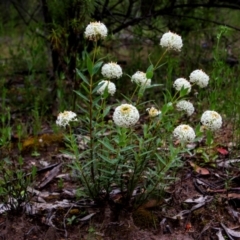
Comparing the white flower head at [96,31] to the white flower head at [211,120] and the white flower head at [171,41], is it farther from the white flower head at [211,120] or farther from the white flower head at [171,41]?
the white flower head at [211,120]

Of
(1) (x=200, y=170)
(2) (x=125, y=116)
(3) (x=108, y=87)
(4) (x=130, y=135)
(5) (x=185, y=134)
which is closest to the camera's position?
(2) (x=125, y=116)

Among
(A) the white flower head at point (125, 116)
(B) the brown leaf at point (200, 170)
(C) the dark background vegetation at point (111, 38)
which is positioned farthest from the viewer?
(C) the dark background vegetation at point (111, 38)

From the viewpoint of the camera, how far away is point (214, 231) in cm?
281

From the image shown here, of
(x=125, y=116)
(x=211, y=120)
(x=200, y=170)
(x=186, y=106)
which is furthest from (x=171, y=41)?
(x=200, y=170)

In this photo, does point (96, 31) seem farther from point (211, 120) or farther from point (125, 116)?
point (211, 120)

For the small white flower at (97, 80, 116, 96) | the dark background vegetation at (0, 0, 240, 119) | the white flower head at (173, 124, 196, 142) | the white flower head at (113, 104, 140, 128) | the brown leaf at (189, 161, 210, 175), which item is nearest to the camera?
the white flower head at (113, 104, 140, 128)

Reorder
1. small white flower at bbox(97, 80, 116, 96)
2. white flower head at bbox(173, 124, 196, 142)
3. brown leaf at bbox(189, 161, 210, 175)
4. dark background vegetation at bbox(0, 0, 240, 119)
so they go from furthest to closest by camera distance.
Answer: dark background vegetation at bbox(0, 0, 240, 119)
brown leaf at bbox(189, 161, 210, 175)
small white flower at bbox(97, 80, 116, 96)
white flower head at bbox(173, 124, 196, 142)

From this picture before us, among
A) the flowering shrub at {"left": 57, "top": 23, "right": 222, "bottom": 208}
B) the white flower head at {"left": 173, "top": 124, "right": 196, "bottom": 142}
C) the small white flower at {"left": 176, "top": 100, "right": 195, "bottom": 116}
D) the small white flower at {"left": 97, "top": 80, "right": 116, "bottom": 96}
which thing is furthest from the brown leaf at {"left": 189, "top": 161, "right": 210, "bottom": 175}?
the small white flower at {"left": 97, "top": 80, "right": 116, "bottom": 96}

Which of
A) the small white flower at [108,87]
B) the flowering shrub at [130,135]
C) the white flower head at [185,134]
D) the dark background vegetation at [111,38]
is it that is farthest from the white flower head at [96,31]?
the dark background vegetation at [111,38]

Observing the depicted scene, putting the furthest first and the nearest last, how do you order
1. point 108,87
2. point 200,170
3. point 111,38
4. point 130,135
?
point 111,38 < point 200,170 < point 130,135 < point 108,87

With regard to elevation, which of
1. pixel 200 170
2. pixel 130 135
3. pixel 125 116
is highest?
pixel 125 116

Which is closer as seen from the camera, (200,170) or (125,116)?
(125,116)

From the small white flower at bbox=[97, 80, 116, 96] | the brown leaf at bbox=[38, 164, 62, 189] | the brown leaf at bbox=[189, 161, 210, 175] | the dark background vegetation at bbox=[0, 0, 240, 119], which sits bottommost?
the brown leaf at bbox=[38, 164, 62, 189]

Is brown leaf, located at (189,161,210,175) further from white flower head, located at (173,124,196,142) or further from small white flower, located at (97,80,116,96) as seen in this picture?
small white flower, located at (97,80,116,96)
